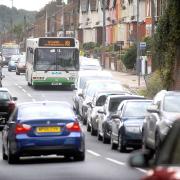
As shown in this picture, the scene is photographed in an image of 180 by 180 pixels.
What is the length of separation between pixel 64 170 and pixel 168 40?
24.2 meters

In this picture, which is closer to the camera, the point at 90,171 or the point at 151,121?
the point at 90,171

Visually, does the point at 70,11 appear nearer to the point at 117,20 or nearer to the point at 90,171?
the point at 117,20

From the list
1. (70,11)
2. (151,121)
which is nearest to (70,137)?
(151,121)

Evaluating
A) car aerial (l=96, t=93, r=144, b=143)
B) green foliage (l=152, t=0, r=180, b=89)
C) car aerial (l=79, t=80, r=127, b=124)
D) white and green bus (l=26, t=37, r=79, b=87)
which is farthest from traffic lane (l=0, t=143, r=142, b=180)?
white and green bus (l=26, t=37, r=79, b=87)

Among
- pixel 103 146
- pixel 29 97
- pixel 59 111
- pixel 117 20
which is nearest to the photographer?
pixel 59 111

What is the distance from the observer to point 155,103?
848 inches

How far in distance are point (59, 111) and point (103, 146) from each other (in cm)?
712

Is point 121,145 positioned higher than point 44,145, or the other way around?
point 44,145

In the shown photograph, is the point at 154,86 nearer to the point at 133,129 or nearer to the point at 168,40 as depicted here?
the point at 168,40

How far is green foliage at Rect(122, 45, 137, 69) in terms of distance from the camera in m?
76.5

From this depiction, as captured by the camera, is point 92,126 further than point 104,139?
Yes

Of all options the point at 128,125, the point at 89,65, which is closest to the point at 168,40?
the point at 89,65

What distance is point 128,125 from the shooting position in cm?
2395

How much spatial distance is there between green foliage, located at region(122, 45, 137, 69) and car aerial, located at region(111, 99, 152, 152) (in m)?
50.7
